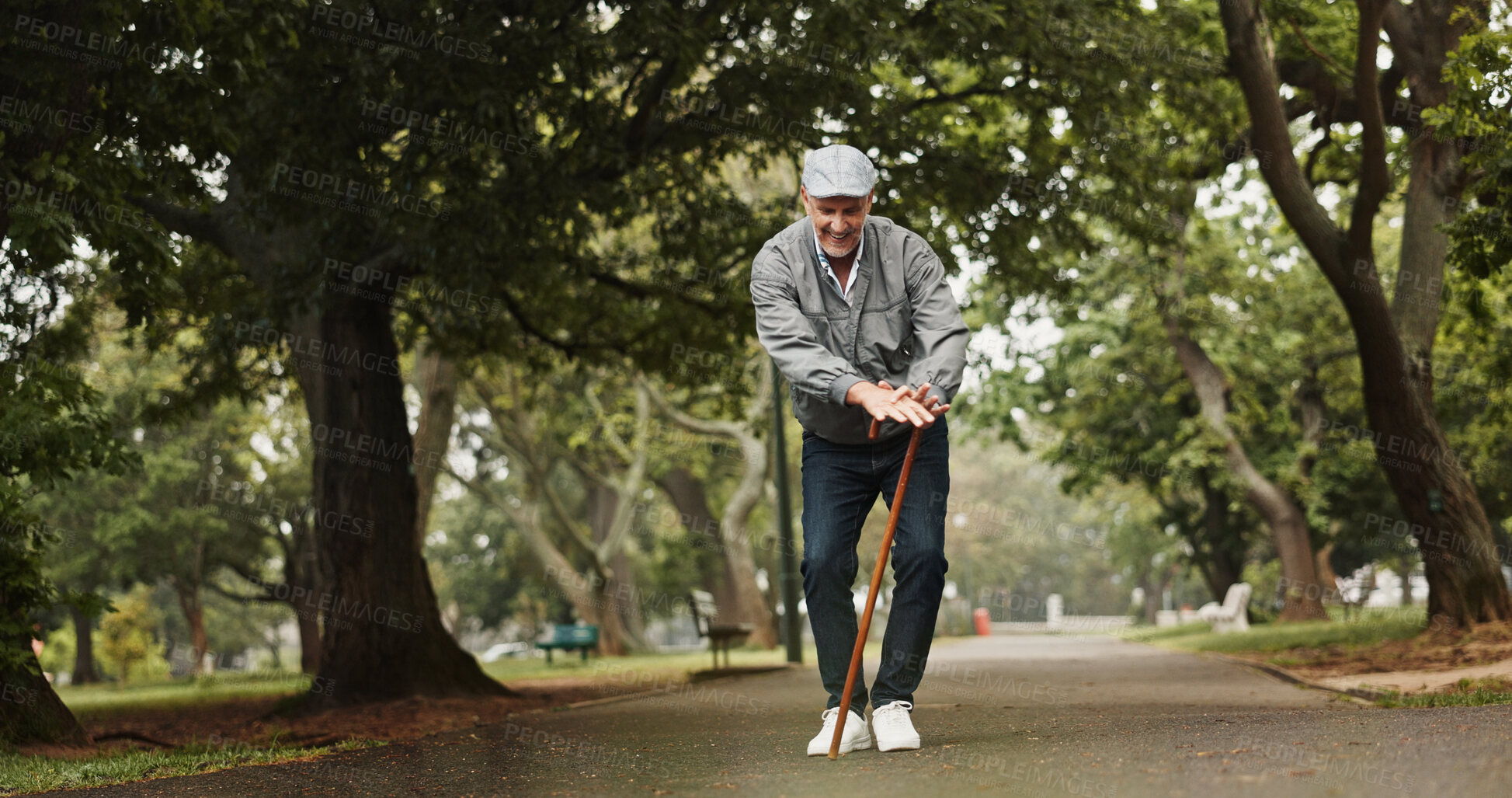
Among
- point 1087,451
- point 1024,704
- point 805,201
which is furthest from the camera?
point 1087,451

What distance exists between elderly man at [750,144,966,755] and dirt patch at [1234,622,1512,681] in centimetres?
723

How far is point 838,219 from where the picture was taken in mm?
4445

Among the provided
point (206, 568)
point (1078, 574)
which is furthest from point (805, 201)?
point (1078, 574)

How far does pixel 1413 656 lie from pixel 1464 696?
521 cm

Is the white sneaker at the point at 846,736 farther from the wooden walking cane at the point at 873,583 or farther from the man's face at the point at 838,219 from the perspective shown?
the man's face at the point at 838,219

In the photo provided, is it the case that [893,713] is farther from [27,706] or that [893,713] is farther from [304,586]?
[304,586]

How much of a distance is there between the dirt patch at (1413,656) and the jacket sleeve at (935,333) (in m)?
7.39

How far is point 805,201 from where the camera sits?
466cm

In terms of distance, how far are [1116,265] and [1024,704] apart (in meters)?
17.2

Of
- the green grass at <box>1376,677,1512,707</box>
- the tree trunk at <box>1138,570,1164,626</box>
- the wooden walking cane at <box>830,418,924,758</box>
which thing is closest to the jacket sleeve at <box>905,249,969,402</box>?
the wooden walking cane at <box>830,418,924,758</box>

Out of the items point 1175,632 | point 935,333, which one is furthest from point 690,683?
point 1175,632

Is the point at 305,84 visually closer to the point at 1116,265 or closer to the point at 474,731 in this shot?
the point at 474,731

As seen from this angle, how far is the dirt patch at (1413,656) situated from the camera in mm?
10570

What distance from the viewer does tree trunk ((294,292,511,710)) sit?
35.0ft
